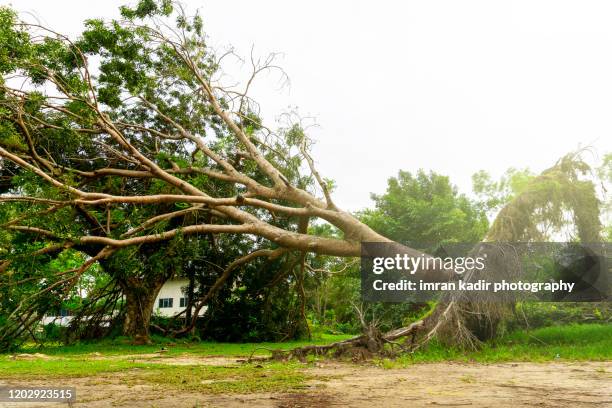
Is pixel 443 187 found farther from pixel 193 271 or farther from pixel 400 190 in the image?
pixel 193 271

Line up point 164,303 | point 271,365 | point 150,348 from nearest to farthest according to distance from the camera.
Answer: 1. point 271,365
2. point 150,348
3. point 164,303

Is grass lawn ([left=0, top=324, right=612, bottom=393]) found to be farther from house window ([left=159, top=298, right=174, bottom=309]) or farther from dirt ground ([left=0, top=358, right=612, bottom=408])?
house window ([left=159, top=298, right=174, bottom=309])

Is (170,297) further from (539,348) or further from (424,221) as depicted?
(539,348)

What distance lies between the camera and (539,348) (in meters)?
9.39

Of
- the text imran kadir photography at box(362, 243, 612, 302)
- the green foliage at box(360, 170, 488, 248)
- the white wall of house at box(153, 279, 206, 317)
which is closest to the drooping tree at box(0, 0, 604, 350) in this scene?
the text imran kadir photography at box(362, 243, 612, 302)

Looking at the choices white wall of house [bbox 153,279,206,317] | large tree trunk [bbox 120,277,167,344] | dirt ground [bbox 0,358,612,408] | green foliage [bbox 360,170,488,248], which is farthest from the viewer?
white wall of house [bbox 153,279,206,317]

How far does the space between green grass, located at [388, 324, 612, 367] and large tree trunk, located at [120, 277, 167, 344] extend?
8.50 m

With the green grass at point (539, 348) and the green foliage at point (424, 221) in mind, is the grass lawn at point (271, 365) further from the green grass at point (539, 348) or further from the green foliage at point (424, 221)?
the green foliage at point (424, 221)

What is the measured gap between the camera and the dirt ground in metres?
4.28

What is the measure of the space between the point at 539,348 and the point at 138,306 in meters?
10.6

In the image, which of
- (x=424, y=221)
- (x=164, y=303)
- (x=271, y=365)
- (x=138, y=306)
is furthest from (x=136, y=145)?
(x=164, y=303)

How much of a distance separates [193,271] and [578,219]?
11.3m

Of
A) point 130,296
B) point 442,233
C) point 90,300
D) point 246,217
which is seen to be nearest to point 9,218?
point 246,217

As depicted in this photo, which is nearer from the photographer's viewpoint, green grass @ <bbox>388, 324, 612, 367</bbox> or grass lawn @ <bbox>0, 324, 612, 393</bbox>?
grass lawn @ <bbox>0, 324, 612, 393</bbox>
